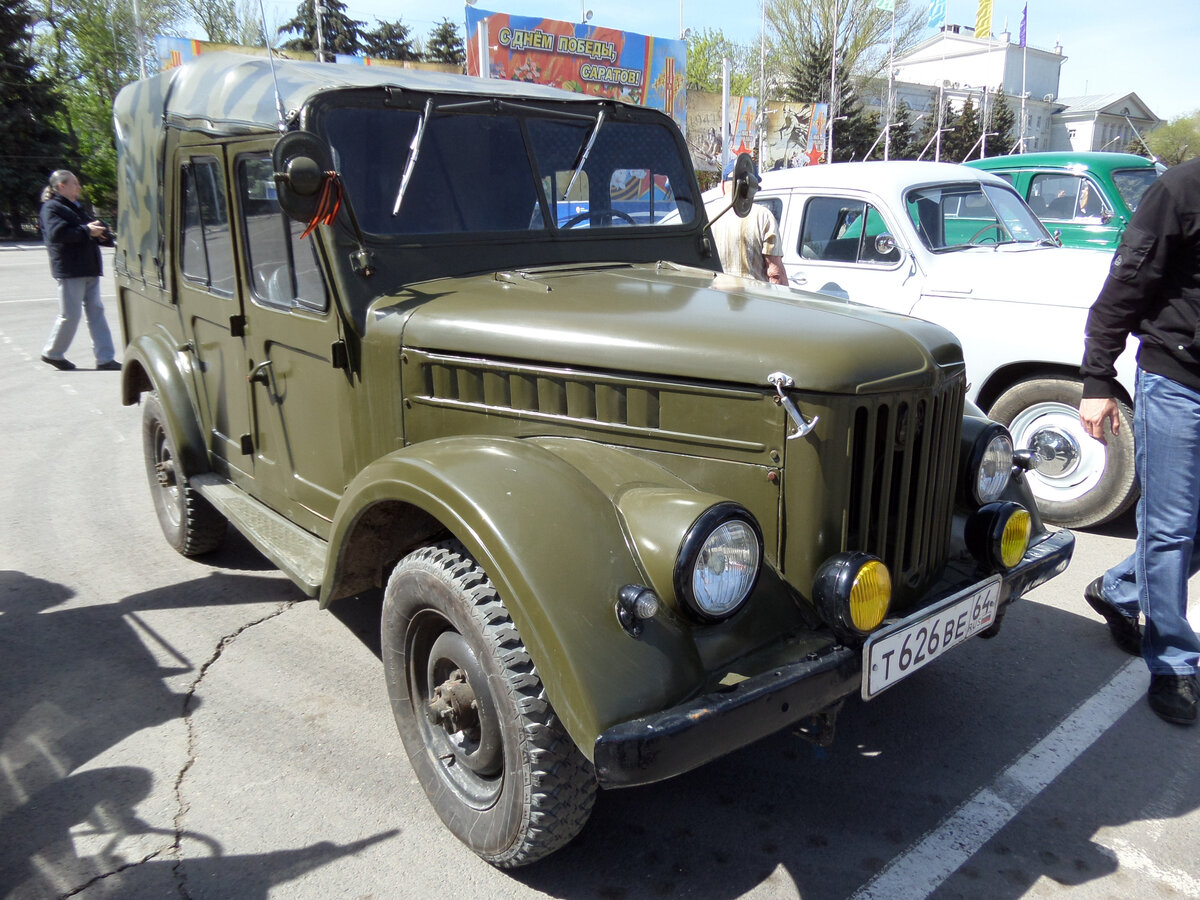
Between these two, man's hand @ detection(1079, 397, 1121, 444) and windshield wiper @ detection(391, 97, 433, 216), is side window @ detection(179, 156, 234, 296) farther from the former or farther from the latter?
man's hand @ detection(1079, 397, 1121, 444)

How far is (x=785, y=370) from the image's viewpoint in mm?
2104

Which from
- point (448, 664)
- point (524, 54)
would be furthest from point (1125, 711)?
point (524, 54)

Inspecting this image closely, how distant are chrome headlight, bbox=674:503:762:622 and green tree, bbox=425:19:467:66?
4627 centimetres

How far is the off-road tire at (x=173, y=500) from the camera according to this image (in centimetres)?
397

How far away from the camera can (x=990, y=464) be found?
270 centimetres

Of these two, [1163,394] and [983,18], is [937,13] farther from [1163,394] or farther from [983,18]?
[1163,394]

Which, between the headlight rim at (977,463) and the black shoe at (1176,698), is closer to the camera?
the headlight rim at (977,463)

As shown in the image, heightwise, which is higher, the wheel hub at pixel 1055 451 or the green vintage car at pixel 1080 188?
the green vintage car at pixel 1080 188

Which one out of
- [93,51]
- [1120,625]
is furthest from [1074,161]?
[93,51]

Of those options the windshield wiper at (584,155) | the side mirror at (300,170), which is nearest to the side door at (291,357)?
the side mirror at (300,170)

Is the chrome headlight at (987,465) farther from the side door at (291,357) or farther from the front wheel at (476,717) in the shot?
the side door at (291,357)

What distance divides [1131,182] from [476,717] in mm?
9788

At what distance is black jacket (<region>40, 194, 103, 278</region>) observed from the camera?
8.56m

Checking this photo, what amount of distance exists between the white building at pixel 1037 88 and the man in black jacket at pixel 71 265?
53.7 m
